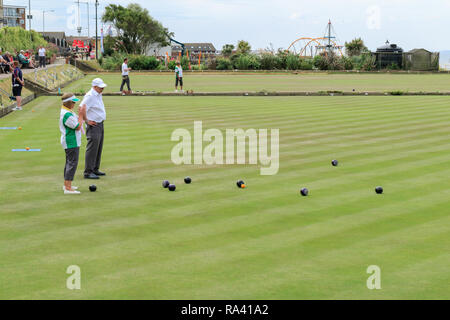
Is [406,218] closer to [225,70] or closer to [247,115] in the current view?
[247,115]

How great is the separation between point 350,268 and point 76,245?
3560 mm

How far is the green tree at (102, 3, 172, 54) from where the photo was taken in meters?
124

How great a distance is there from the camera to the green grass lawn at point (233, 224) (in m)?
7.04

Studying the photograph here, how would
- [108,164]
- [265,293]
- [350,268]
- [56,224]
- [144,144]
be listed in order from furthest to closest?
[144,144]
[108,164]
[56,224]
[350,268]
[265,293]

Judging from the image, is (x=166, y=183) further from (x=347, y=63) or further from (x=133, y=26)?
(x=133, y=26)

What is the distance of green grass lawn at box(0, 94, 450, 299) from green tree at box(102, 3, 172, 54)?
108987 millimetres

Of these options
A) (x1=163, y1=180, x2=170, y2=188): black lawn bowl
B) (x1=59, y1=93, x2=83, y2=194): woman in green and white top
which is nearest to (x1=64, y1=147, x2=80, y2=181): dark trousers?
(x1=59, y1=93, x2=83, y2=194): woman in green and white top

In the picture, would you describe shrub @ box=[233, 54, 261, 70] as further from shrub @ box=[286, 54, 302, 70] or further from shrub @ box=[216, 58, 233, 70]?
shrub @ box=[286, 54, 302, 70]

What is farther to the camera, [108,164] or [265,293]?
[108,164]

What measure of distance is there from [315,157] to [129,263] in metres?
8.74

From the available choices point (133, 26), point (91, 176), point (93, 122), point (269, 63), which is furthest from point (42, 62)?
point (133, 26)

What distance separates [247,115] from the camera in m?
25.5
